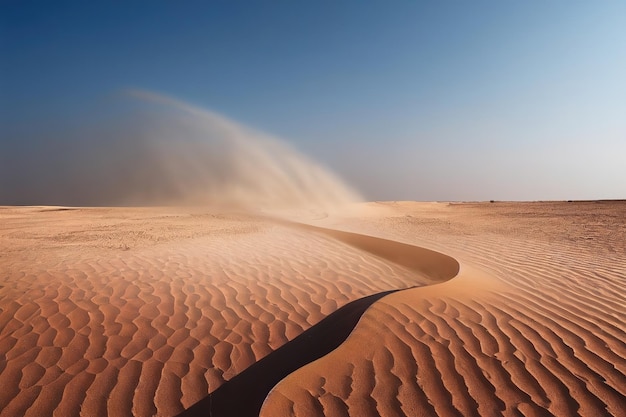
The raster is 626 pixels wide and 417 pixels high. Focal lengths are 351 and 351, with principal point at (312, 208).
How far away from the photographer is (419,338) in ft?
12.9

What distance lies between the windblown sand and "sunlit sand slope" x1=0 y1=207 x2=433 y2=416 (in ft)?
0.07

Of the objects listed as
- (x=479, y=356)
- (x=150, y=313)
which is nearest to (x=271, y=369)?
(x=479, y=356)

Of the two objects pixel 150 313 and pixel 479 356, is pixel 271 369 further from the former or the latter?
pixel 150 313

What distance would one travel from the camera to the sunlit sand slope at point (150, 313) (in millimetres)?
3217

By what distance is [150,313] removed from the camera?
16.1 ft

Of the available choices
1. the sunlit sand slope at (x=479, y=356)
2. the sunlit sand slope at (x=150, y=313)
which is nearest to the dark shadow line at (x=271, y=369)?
the sunlit sand slope at (x=150, y=313)

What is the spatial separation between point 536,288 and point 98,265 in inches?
333

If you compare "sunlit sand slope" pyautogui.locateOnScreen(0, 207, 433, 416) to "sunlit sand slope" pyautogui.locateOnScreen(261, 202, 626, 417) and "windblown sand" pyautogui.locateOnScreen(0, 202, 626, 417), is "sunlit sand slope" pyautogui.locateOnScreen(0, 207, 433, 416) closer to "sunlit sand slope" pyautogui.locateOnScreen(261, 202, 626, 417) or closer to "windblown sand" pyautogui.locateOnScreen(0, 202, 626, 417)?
"windblown sand" pyautogui.locateOnScreen(0, 202, 626, 417)

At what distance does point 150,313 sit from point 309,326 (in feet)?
7.35

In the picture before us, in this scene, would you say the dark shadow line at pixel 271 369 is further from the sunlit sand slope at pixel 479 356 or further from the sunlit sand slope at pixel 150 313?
the sunlit sand slope at pixel 479 356

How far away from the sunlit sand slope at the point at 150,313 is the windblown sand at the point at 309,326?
0.02m

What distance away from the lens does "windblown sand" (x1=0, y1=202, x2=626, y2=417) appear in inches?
117

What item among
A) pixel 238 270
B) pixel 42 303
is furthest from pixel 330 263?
pixel 42 303

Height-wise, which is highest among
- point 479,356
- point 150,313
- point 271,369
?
point 479,356
